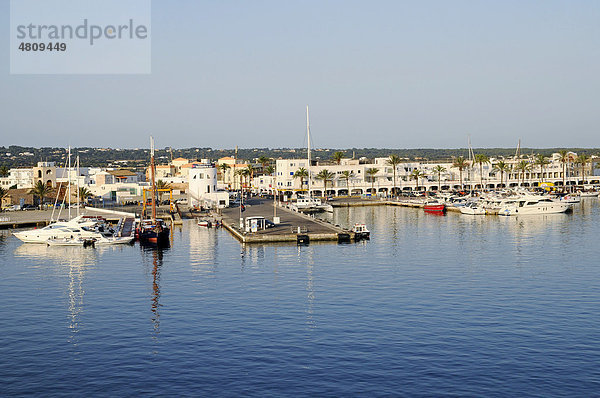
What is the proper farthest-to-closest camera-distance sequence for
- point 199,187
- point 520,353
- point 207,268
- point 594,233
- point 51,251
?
point 199,187
point 594,233
point 51,251
point 207,268
point 520,353

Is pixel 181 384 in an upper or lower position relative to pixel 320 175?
lower

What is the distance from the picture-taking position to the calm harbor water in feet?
101

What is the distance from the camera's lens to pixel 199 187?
126188mm

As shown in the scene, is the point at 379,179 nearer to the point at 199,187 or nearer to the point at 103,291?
the point at 199,187

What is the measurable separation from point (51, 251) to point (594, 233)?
220 ft

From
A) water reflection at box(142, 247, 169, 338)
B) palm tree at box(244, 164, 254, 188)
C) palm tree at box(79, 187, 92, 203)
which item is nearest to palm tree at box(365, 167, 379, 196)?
palm tree at box(244, 164, 254, 188)

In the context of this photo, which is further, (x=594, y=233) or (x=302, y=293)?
(x=594, y=233)

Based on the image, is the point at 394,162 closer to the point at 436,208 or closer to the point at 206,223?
the point at 436,208

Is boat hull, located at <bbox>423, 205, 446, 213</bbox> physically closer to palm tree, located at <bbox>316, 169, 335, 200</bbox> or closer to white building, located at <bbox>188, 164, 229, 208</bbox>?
white building, located at <bbox>188, 164, 229, 208</bbox>

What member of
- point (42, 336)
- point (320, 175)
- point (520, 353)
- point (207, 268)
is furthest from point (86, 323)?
point (320, 175)

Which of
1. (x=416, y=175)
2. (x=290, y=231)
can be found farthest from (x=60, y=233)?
(x=416, y=175)

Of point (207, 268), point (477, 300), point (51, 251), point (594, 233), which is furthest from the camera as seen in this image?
point (594, 233)

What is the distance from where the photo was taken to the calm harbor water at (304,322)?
3064cm

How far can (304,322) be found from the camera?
1599 inches
